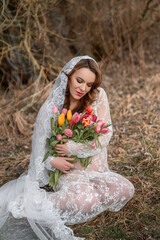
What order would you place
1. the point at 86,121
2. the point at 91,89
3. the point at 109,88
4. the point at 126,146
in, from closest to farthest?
the point at 86,121
the point at 91,89
the point at 126,146
the point at 109,88

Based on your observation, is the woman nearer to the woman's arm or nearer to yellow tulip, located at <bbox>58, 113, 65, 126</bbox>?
the woman's arm

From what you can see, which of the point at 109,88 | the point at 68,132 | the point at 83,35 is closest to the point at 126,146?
the point at 68,132

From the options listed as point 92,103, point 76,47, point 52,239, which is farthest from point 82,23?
point 52,239

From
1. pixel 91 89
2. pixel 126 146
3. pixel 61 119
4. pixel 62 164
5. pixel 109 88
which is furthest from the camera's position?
pixel 109 88

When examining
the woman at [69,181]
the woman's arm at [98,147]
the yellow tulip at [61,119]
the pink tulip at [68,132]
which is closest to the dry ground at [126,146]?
the woman at [69,181]

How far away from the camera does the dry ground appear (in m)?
2.75

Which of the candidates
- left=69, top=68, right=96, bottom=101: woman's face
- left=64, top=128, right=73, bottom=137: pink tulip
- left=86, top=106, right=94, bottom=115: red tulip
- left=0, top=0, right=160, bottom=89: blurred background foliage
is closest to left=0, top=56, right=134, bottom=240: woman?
left=69, top=68, right=96, bottom=101: woman's face

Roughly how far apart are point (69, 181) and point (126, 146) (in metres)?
1.76

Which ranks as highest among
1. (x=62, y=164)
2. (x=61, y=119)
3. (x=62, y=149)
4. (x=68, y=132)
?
(x=61, y=119)

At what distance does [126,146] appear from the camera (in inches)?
167

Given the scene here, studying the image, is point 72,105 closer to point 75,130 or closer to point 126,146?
point 75,130

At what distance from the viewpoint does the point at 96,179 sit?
2752 mm

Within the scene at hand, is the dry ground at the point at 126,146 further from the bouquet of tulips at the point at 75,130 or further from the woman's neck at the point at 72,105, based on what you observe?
the woman's neck at the point at 72,105

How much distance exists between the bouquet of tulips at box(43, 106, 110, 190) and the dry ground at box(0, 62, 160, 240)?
27.6 inches
